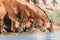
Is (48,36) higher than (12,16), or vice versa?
(12,16)

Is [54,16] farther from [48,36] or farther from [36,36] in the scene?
[36,36]

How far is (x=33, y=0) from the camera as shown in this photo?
6.39 m

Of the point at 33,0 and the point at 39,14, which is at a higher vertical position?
the point at 33,0

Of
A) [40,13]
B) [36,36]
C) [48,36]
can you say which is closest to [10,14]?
[40,13]

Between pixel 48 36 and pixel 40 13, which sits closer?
pixel 48 36

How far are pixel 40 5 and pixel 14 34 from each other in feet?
3.88

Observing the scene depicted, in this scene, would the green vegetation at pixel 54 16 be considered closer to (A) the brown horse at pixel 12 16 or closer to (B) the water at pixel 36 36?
(B) the water at pixel 36 36

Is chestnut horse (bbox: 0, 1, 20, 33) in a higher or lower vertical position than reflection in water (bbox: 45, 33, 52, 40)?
higher

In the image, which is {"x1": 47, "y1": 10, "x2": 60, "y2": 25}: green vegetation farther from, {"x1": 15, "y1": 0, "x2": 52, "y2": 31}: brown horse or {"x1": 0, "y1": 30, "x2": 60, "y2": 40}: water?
{"x1": 0, "y1": 30, "x2": 60, "y2": 40}: water

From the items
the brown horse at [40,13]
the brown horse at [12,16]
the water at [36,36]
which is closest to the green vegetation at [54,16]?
the brown horse at [40,13]

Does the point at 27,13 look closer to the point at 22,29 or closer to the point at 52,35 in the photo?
the point at 22,29

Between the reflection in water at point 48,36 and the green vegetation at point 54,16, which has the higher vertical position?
the green vegetation at point 54,16

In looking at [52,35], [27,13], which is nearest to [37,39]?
[52,35]

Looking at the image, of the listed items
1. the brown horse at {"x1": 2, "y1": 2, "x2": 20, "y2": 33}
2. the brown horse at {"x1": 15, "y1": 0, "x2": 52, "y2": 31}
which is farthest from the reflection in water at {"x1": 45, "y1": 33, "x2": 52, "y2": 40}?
the brown horse at {"x1": 2, "y1": 2, "x2": 20, "y2": 33}
